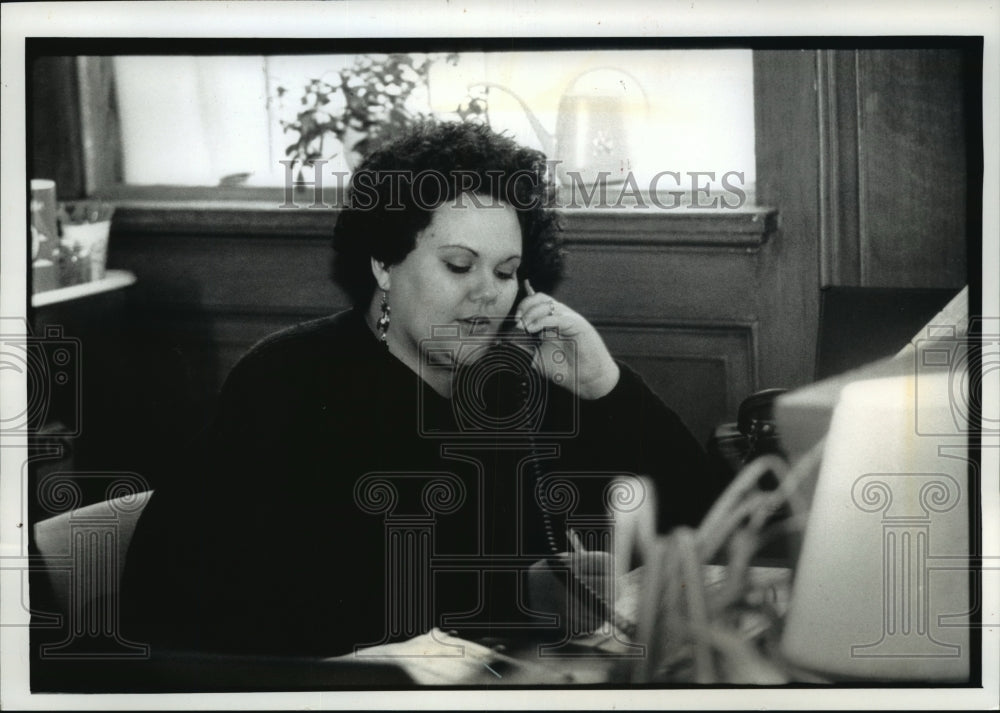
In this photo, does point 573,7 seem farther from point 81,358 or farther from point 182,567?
point 182,567

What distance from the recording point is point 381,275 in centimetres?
186

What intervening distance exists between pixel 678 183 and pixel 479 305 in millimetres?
375

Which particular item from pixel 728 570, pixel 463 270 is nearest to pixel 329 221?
pixel 463 270

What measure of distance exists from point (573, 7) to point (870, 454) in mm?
873

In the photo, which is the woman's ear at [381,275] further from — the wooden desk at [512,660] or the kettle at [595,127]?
the wooden desk at [512,660]

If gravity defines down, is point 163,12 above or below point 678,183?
above

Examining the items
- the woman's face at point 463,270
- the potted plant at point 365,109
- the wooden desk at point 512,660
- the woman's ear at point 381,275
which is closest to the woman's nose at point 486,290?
the woman's face at point 463,270

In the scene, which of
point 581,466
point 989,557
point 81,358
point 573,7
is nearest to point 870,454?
point 989,557

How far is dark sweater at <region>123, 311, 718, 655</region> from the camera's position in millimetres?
1865

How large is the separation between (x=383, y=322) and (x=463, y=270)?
16cm

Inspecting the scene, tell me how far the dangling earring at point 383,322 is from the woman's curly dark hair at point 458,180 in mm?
98

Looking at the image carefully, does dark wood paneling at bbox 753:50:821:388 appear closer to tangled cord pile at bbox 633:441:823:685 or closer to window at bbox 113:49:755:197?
window at bbox 113:49:755:197

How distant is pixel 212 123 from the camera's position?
185cm

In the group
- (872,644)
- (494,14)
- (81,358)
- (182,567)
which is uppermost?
(494,14)
